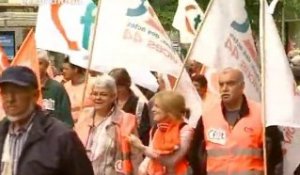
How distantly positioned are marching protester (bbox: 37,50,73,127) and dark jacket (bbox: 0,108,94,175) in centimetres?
385

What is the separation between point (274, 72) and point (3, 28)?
45.6 ft

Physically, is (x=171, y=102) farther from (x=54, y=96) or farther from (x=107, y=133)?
(x=54, y=96)

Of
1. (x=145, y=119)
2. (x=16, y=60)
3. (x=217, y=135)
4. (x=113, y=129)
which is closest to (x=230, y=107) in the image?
(x=217, y=135)

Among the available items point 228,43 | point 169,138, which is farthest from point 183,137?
point 228,43

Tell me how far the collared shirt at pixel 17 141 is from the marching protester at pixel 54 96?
12.5ft

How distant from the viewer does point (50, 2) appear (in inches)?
432

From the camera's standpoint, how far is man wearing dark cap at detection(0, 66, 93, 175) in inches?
207

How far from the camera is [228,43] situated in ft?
29.1

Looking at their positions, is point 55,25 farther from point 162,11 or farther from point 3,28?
point 162,11

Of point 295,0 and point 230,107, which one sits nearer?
point 230,107

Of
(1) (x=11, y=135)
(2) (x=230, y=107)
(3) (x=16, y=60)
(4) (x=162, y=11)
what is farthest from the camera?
(4) (x=162, y=11)

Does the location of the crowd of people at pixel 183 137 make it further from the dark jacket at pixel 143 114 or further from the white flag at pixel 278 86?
the dark jacket at pixel 143 114

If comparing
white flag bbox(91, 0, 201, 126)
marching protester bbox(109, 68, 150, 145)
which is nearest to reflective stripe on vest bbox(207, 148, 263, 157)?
marching protester bbox(109, 68, 150, 145)

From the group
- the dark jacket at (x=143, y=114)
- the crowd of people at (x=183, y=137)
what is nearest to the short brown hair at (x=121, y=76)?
the dark jacket at (x=143, y=114)
